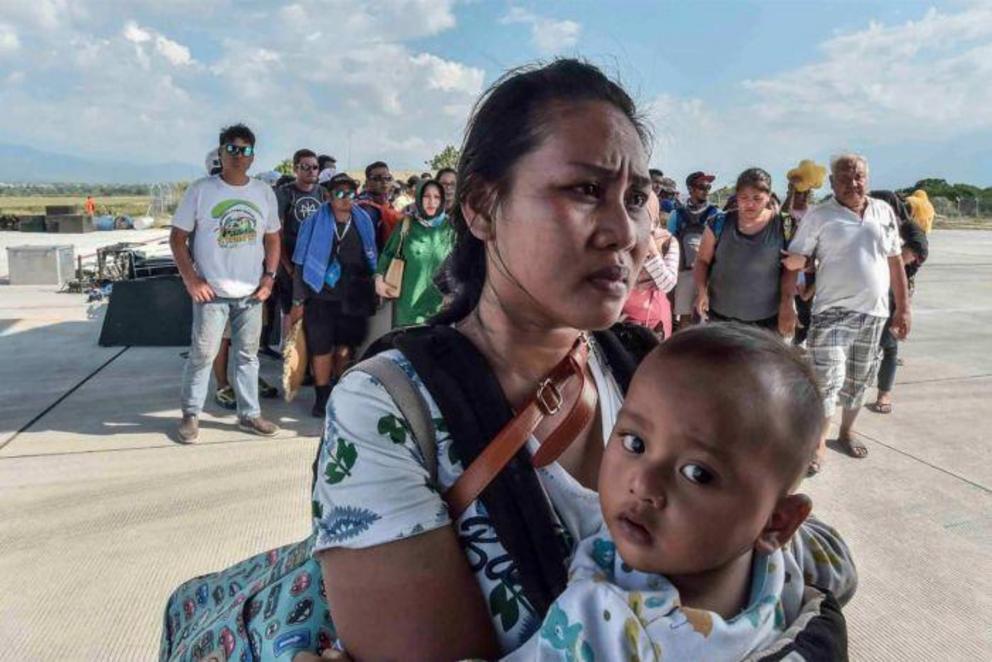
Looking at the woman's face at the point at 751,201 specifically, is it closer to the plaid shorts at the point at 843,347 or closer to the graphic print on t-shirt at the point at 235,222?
the plaid shorts at the point at 843,347

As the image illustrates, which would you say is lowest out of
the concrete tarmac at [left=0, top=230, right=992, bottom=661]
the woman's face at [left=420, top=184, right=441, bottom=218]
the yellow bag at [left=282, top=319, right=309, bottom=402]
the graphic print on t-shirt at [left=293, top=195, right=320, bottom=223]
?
the concrete tarmac at [left=0, top=230, right=992, bottom=661]

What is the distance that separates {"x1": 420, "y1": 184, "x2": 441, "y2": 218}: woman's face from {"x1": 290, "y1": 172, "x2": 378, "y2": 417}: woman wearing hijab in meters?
0.60

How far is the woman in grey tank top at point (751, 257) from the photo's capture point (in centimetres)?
472

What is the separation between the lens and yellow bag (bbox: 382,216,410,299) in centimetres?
507

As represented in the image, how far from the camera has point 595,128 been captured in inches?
47.9

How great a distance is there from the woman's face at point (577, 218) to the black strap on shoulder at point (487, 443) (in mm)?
177

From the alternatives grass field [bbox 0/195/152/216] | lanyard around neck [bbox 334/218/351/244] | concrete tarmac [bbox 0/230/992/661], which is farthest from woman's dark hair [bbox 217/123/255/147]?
grass field [bbox 0/195/152/216]

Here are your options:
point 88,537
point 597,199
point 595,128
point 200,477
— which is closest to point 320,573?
point 597,199

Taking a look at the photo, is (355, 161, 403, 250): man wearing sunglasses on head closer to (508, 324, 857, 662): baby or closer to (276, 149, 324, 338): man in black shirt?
(276, 149, 324, 338): man in black shirt

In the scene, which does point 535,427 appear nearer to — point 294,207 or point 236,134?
point 236,134

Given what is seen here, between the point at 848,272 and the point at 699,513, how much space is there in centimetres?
390

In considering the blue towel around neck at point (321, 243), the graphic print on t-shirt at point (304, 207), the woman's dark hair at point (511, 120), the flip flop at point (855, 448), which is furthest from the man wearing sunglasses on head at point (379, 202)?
the woman's dark hair at point (511, 120)

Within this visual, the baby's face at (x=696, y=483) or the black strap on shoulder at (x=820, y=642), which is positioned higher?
the baby's face at (x=696, y=483)

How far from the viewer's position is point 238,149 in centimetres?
462
